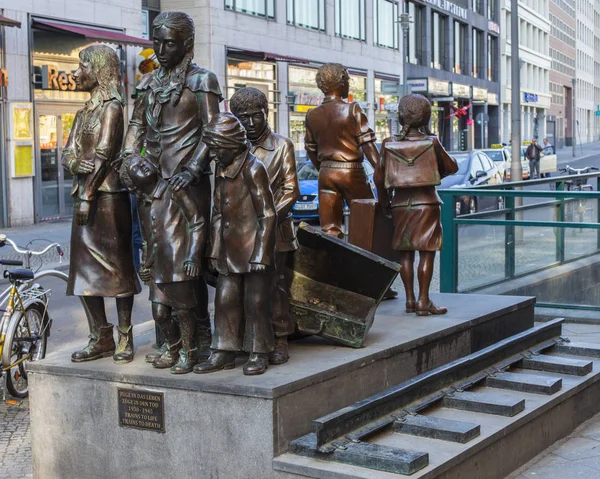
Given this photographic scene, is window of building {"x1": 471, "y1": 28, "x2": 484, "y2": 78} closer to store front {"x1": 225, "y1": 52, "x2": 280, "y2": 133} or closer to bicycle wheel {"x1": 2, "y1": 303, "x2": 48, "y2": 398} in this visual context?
store front {"x1": 225, "y1": 52, "x2": 280, "y2": 133}

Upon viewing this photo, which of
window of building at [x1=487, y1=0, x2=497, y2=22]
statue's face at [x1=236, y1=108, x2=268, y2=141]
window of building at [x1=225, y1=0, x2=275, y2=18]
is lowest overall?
statue's face at [x1=236, y1=108, x2=268, y2=141]

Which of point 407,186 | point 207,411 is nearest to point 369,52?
point 407,186

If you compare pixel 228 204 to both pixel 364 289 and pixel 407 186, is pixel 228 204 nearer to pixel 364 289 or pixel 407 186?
pixel 364 289

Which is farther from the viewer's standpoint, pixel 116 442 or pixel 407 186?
pixel 407 186

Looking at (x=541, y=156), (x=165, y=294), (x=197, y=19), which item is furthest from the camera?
(x=541, y=156)

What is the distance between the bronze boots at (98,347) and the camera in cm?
651

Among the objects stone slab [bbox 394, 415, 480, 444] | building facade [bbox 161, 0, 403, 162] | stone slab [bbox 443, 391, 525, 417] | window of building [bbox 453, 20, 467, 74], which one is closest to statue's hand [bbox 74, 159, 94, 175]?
stone slab [bbox 394, 415, 480, 444]

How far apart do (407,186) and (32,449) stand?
3437 millimetres

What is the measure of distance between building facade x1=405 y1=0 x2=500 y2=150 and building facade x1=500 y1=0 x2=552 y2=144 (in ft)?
9.63

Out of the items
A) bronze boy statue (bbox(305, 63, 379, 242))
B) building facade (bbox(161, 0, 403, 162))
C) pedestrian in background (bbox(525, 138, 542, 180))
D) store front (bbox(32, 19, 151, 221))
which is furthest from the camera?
pedestrian in background (bbox(525, 138, 542, 180))

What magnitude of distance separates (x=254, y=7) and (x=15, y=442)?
1191 inches

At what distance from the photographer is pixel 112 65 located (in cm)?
657

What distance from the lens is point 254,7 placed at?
36.1 meters

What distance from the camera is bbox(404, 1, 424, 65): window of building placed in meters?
55.4
